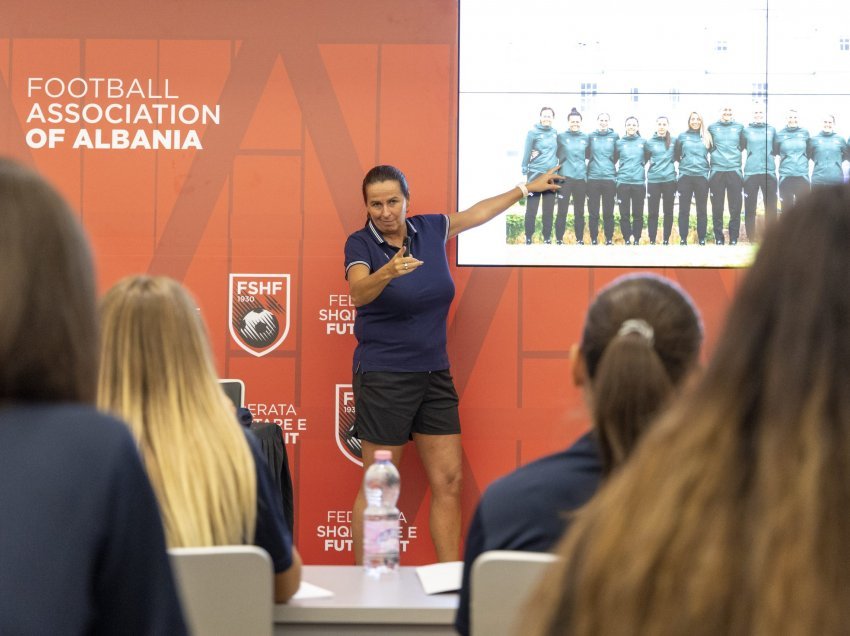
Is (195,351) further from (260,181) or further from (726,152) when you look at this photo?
(726,152)

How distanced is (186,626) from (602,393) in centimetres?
80

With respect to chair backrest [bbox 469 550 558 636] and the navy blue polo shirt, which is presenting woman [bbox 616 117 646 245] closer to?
the navy blue polo shirt

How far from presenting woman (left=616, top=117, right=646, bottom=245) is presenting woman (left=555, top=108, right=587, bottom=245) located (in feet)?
0.56

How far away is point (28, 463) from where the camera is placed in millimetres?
904

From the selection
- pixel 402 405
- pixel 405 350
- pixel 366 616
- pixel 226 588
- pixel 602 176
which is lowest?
pixel 366 616

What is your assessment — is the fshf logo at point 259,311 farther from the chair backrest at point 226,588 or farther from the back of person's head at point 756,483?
the back of person's head at point 756,483

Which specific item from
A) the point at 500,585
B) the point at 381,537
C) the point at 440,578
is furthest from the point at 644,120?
the point at 500,585

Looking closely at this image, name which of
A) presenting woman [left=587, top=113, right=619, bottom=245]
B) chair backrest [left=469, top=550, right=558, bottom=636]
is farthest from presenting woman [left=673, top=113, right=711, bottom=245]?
chair backrest [left=469, top=550, right=558, bottom=636]

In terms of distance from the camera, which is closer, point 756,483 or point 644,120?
point 756,483

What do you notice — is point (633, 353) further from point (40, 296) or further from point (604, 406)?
point (40, 296)

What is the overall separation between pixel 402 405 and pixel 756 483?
383cm

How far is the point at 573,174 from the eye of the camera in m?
4.76

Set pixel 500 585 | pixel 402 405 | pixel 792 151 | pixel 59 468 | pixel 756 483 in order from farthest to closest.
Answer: pixel 792 151, pixel 402 405, pixel 500 585, pixel 59 468, pixel 756 483

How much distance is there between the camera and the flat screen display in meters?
4.68
